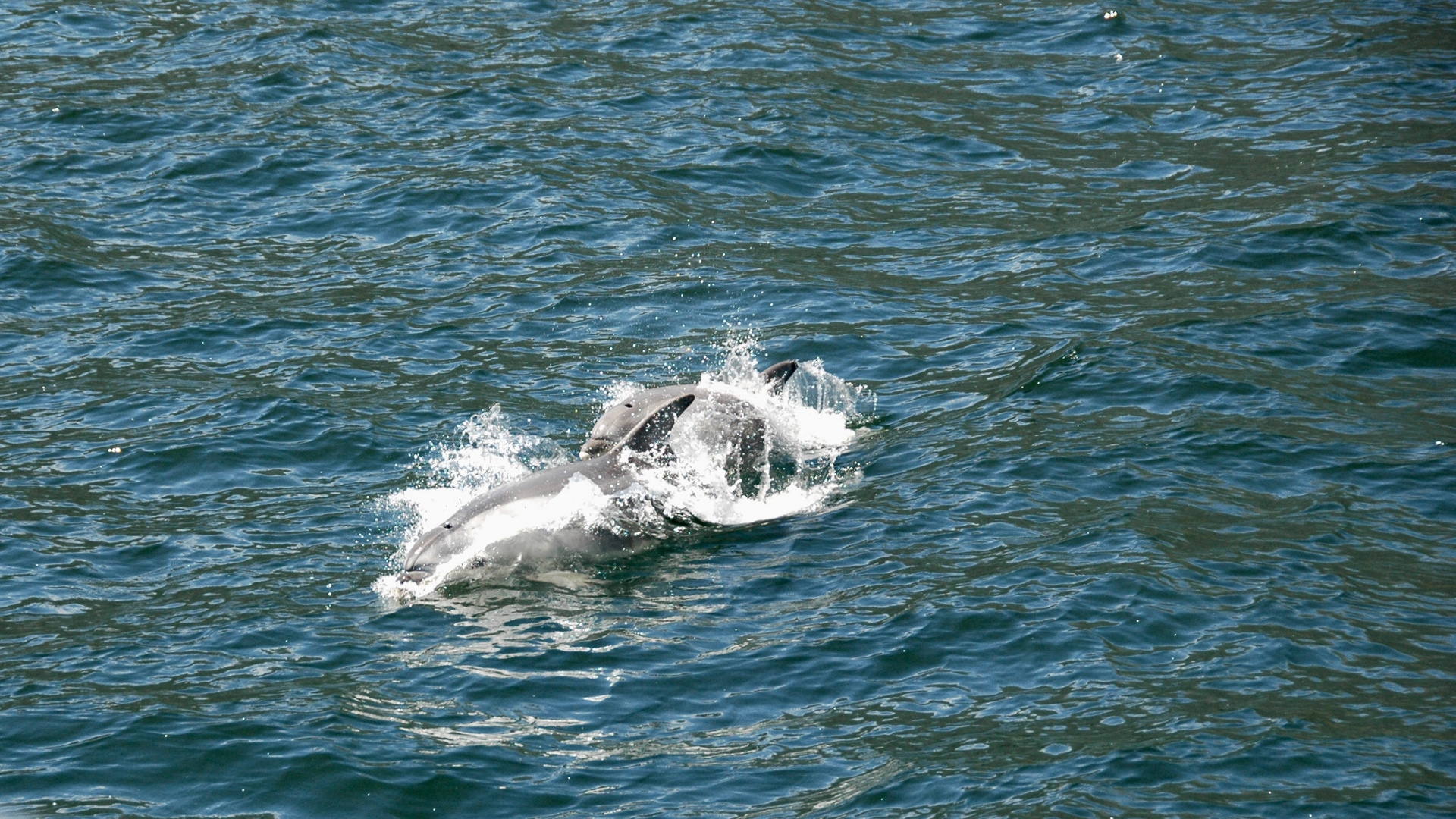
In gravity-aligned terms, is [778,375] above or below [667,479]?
above

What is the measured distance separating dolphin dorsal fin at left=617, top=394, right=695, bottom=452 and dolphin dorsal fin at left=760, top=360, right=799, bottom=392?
1622 mm

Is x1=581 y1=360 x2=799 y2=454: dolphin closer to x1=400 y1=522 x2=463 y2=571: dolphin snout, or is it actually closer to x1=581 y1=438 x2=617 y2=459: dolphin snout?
x1=581 y1=438 x2=617 y2=459: dolphin snout

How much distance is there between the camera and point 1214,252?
706 inches

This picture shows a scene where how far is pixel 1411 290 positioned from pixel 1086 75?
28.8ft

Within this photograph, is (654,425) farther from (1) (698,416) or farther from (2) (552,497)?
(2) (552,497)

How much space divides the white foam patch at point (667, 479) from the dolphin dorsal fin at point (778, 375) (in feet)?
0.23

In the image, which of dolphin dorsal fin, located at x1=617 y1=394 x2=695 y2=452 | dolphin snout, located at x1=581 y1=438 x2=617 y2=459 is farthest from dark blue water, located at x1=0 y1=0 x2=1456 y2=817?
dolphin dorsal fin, located at x1=617 y1=394 x2=695 y2=452

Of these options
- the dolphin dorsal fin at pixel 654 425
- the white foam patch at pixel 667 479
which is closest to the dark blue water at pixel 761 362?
the white foam patch at pixel 667 479

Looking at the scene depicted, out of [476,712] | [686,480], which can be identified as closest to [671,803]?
[476,712]

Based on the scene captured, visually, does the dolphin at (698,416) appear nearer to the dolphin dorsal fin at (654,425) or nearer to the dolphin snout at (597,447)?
the dolphin snout at (597,447)

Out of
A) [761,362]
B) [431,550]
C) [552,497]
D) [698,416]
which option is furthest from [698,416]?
[431,550]

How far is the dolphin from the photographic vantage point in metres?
14.1

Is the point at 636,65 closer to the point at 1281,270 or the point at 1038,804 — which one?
the point at 1281,270

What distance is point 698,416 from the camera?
14.4 metres
